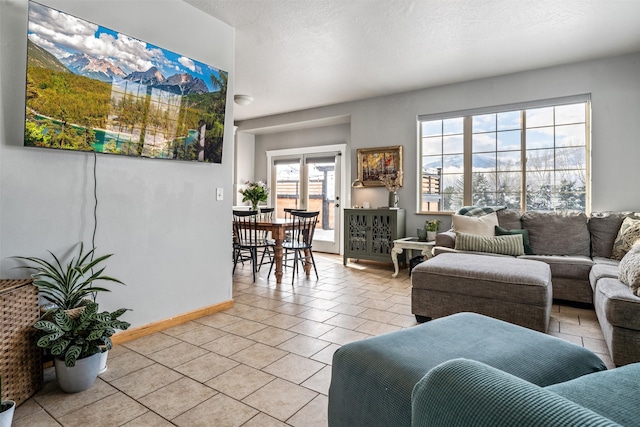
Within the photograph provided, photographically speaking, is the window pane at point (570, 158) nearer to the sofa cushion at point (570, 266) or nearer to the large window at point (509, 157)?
the large window at point (509, 157)

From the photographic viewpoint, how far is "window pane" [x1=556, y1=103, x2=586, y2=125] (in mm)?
4305

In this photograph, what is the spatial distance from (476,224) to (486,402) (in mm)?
3804

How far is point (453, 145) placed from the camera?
5.14 metres

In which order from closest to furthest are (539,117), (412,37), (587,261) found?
(587,261) < (412,37) < (539,117)

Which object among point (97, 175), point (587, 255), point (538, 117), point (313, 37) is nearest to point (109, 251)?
point (97, 175)

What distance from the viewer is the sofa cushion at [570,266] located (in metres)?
3.37

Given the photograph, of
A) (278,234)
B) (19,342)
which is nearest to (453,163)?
(278,234)

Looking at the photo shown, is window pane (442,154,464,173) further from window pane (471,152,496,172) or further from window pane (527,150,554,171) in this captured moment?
window pane (527,150,554,171)

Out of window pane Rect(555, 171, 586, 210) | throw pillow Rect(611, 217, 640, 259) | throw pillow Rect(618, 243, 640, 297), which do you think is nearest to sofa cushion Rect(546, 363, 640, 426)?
throw pillow Rect(618, 243, 640, 297)

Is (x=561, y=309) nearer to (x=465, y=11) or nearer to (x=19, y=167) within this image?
(x=465, y=11)

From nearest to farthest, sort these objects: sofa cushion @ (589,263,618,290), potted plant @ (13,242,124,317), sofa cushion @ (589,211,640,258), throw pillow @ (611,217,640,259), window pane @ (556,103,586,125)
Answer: potted plant @ (13,242,124,317)
sofa cushion @ (589,263,618,290)
throw pillow @ (611,217,640,259)
sofa cushion @ (589,211,640,258)
window pane @ (556,103,586,125)

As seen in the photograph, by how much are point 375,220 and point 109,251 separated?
12.0 ft

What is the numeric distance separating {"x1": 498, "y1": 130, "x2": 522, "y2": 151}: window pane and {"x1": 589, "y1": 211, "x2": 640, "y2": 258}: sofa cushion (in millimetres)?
1330

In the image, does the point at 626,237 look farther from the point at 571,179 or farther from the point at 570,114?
the point at 570,114
